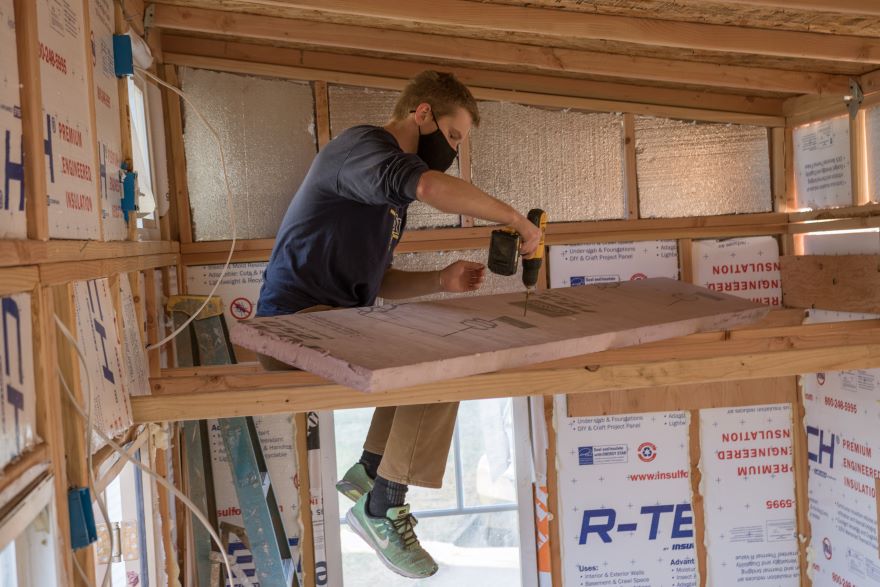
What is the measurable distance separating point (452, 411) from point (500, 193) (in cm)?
157

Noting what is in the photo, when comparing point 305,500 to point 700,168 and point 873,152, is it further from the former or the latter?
point 873,152

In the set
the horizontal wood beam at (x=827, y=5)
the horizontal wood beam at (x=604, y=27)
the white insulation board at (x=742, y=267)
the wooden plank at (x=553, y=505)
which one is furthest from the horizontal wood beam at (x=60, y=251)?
the white insulation board at (x=742, y=267)

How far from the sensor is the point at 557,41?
3.29 metres

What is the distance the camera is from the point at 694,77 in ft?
11.5

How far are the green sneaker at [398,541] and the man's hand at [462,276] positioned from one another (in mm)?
743

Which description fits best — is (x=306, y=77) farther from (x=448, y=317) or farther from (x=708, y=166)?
(x=708, y=166)

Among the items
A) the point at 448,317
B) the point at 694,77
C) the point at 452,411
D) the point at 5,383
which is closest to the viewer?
the point at 5,383

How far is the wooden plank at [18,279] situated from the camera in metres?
1.36

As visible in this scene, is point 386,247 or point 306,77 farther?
point 306,77

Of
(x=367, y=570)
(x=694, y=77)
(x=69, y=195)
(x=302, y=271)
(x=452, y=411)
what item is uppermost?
(x=694, y=77)

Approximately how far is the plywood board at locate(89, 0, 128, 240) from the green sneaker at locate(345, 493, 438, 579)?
119 centimetres

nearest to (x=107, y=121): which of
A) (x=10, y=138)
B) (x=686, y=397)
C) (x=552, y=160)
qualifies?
(x=10, y=138)

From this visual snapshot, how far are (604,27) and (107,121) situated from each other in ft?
5.51

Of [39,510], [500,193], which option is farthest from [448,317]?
[500,193]
